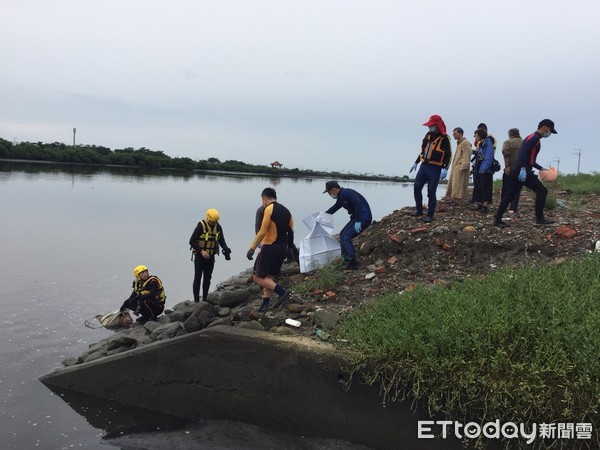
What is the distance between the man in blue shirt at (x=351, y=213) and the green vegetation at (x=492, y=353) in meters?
2.95

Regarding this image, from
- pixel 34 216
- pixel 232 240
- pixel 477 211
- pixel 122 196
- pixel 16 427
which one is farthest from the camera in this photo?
pixel 122 196

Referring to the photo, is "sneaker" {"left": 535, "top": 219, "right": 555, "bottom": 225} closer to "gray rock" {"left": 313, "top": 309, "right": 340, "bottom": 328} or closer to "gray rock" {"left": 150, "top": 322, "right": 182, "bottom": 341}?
"gray rock" {"left": 313, "top": 309, "right": 340, "bottom": 328}

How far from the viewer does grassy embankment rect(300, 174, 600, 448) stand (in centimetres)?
416

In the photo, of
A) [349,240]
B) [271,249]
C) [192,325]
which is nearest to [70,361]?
[192,325]

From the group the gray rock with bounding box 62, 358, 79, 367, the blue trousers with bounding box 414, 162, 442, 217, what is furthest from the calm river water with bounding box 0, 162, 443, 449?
the blue trousers with bounding box 414, 162, 442, 217

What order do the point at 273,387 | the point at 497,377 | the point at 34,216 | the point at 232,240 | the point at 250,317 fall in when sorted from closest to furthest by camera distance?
the point at 497,377 → the point at 273,387 → the point at 250,317 → the point at 232,240 → the point at 34,216

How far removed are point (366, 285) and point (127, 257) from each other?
442 inches

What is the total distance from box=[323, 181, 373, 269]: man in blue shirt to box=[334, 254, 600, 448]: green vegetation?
2947mm

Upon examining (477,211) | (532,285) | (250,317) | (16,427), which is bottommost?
(16,427)

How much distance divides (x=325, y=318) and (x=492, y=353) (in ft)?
6.70

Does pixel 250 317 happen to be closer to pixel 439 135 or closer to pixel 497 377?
pixel 497 377

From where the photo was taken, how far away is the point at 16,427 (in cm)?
569

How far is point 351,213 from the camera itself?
28.5ft

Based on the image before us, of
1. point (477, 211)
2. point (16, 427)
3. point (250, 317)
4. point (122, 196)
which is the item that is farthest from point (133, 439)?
point (122, 196)
